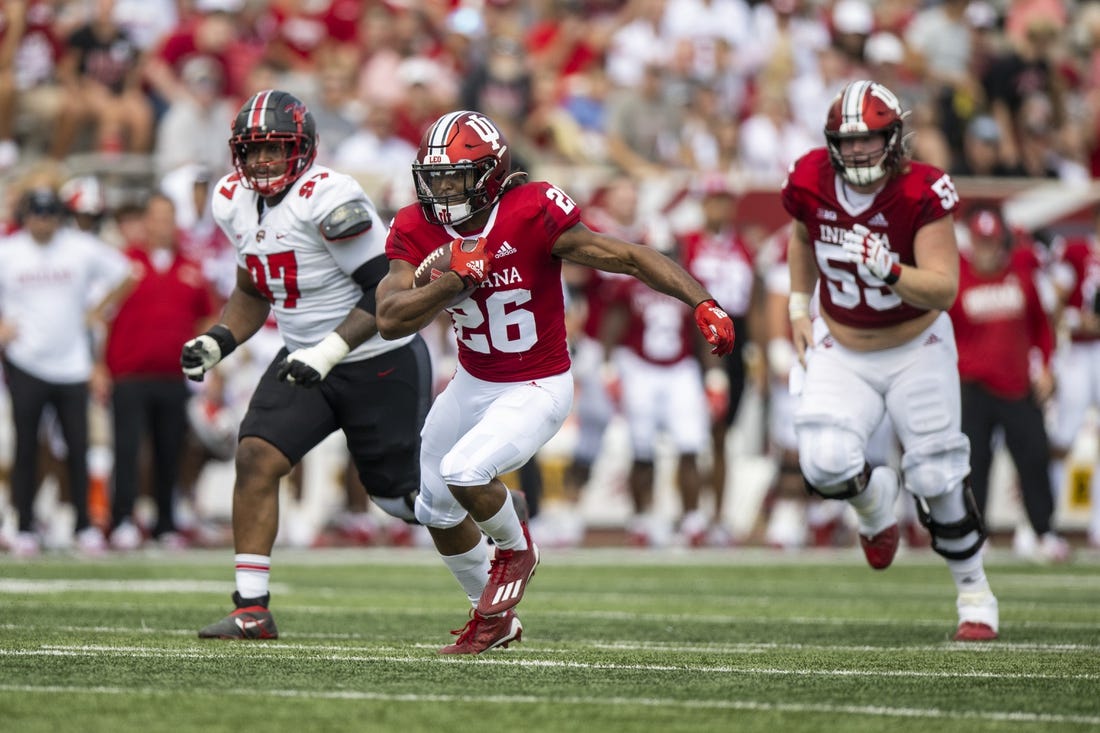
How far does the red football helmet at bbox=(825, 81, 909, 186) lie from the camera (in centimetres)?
Answer: 665

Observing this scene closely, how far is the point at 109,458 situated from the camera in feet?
44.5

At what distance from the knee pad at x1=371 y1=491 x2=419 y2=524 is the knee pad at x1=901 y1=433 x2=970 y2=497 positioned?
1.86 m

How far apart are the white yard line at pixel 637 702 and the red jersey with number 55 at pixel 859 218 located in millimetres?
2304

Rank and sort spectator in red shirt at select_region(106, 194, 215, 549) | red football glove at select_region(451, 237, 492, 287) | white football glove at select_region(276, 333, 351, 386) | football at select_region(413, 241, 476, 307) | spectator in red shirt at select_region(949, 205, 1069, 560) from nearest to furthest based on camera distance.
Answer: red football glove at select_region(451, 237, 492, 287) → football at select_region(413, 241, 476, 307) → white football glove at select_region(276, 333, 351, 386) → spectator in red shirt at select_region(949, 205, 1069, 560) → spectator in red shirt at select_region(106, 194, 215, 549)

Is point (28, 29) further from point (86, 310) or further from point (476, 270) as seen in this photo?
point (476, 270)

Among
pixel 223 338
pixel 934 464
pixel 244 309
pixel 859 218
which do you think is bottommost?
pixel 934 464

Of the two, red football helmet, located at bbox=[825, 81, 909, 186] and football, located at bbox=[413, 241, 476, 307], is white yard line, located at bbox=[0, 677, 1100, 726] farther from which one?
red football helmet, located at bbox=[825, 81, 909, 186]

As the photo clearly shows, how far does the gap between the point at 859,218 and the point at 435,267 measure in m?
1.85

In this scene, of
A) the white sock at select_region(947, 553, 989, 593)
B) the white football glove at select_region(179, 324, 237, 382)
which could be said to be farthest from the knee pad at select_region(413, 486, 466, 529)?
the white sock at select_region(947, 553, 989, 593)

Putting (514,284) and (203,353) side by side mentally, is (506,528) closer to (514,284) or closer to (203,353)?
(514,284)

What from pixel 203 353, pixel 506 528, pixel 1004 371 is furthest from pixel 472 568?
pixel 1004 371

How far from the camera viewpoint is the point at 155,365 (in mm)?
11898

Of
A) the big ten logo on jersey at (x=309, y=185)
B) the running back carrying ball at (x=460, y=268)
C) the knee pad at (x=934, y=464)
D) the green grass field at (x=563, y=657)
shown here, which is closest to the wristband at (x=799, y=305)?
A: the knee pad at (x=934, y=464)

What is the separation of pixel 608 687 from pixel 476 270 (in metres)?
1.35
